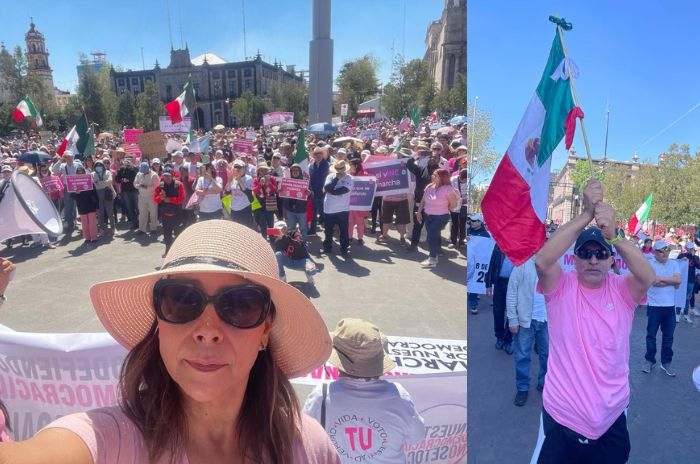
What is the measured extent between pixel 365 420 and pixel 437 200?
13.9ft

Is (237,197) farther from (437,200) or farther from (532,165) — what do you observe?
(532,165)

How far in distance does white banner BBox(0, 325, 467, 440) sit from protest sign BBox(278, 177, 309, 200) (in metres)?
4.28

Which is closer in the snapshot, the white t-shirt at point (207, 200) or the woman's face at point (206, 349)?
the woman's face at point (206, 349)

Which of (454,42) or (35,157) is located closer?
(454,42)

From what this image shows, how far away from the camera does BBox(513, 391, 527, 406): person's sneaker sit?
266cm

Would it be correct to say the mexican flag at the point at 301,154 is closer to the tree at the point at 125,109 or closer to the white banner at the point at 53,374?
the tree at the point at 125,109

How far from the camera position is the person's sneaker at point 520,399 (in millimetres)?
2659

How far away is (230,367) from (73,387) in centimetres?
172

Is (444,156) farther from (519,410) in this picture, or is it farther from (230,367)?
(230,367)

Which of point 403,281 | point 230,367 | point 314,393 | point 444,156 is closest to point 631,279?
point 314,393

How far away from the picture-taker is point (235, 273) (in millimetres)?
1056

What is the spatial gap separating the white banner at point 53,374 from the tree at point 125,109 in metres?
3.15

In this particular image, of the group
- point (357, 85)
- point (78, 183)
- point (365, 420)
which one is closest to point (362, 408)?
point (365, 420)

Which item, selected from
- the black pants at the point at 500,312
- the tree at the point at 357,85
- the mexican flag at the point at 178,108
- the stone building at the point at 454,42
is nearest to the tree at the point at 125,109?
the mexican flag at the point at 178,108
